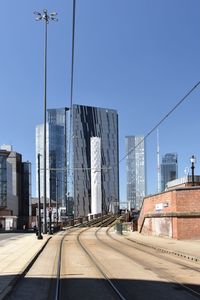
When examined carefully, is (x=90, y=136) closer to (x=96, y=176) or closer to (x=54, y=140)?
(x=54, y=140)

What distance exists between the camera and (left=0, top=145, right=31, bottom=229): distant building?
144750 mm

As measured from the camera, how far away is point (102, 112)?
9194 cm

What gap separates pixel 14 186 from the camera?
577 feet

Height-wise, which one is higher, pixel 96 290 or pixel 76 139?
pixel 76 139

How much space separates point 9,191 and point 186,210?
113m

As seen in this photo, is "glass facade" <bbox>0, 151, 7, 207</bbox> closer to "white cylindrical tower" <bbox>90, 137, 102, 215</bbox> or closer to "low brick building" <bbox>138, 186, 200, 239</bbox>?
"white cylindrical tower" <bbox>90, 137, 102, 215</bbox>

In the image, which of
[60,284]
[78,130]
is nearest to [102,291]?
[60,284]

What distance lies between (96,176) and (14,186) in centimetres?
5581

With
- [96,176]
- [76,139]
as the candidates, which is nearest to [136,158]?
[76,139]

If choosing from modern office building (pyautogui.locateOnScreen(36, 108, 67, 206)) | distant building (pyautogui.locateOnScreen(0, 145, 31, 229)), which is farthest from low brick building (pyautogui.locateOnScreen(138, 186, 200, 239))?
distant building (pyautogui.locateOnScreen(0, 145, 31, 229))

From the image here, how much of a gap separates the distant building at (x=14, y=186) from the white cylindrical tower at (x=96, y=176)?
1773cm

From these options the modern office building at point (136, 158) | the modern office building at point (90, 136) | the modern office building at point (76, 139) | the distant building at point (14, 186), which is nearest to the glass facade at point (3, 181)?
the distant building at point (14, 186)

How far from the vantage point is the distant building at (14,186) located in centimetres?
14475

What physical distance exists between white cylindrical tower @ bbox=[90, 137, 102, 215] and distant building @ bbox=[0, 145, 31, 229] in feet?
58.2
